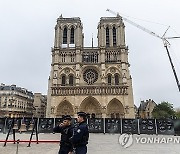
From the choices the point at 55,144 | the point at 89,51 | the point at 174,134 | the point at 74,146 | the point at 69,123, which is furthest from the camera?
the point at 89,51

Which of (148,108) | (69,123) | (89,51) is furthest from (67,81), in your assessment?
(69,123)

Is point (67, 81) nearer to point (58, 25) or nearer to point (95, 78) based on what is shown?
point (95, 78)

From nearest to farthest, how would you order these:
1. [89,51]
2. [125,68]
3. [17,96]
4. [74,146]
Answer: [74,146] < [125,68] < [89,51] < [17,96]

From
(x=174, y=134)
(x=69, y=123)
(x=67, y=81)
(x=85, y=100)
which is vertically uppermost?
(x=67, y=81)

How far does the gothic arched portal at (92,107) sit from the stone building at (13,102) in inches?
896

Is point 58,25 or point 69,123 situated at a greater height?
point 58,25

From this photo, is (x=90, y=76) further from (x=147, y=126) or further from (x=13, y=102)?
(x=147, y=126)

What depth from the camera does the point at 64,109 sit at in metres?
44.9

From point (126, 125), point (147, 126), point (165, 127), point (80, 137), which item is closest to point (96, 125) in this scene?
point (126, 125)

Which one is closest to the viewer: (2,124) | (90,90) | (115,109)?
(2,124)

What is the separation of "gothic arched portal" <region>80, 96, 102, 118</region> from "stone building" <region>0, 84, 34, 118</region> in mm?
22747

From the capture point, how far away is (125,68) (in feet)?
149

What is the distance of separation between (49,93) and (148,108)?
106 ft

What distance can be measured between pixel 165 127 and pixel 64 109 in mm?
28648
